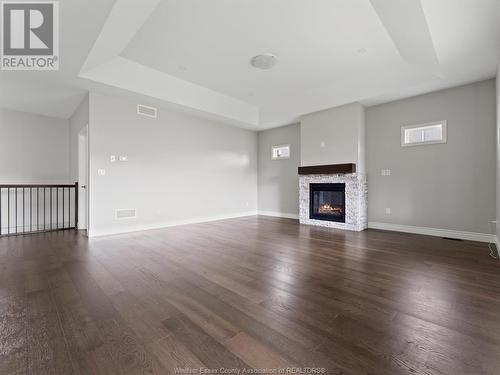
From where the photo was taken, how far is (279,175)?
756 cm

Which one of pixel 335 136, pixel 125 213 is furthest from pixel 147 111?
pixel 335 136

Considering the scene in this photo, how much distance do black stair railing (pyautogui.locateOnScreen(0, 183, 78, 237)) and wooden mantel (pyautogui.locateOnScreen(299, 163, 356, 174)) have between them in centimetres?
587

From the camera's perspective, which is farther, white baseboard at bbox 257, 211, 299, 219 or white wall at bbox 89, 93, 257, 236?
white baseboard at bbox 257, 211, 299, 219

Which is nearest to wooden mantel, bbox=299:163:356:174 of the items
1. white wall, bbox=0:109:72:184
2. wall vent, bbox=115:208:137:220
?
wall vent, bbox=115:208:137:220

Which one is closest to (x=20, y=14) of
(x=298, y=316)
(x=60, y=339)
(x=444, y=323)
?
(x=60, y=339)

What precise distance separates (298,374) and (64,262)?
10.9 feet

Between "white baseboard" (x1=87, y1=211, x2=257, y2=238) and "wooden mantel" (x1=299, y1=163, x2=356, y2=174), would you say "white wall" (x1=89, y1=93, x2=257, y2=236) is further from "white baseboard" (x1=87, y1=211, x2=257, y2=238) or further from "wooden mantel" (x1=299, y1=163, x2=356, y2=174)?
"wooden mantel" (x1=299, y1=163, x2=356, y2=174)

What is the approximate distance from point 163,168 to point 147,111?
134 centimetres

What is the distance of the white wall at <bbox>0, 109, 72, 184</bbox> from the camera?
583 centimetres

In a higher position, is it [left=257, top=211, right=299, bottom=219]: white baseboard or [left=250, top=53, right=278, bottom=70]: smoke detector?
→ [left=250, top=53, right=278, bottom=70]: smoke detector

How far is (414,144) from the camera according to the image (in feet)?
16.0

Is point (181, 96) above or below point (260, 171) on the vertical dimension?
above

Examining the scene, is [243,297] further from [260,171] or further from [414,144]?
[260,171]
